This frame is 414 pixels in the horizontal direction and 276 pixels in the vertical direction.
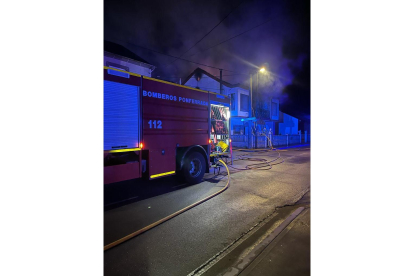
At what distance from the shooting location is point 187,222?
3.44m

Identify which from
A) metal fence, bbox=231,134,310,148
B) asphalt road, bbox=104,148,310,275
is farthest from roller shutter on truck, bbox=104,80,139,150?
metal fence, bbox=231,134,310,148

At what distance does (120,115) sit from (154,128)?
940 mm

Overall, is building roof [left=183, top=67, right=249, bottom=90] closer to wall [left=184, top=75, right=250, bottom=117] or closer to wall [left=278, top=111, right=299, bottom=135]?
wall [left=184, top=75, right=250, bottom=117]

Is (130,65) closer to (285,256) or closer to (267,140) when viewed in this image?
(267,140)

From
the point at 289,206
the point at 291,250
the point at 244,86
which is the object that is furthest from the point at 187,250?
the point at 244,86

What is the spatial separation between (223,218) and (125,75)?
390 cm

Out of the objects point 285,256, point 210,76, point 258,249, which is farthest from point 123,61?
point 285,256

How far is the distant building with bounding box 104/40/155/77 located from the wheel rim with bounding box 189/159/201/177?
1456 cm

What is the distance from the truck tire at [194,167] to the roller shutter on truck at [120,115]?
1779 mm

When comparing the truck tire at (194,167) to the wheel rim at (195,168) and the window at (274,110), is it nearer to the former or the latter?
the wheel rim at (195,168)

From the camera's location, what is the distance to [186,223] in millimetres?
3404

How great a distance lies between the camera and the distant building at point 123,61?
639 inches

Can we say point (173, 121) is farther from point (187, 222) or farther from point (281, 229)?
point (281, 229)

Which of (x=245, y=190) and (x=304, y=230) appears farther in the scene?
(x=245, y=190)
